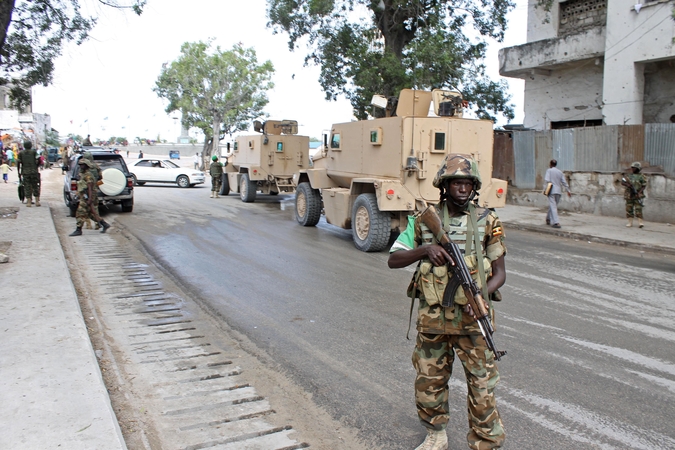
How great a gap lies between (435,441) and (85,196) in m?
9.55

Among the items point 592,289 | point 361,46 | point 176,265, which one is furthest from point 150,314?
point 361,46

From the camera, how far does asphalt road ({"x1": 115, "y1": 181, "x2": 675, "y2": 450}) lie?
361 centimetres

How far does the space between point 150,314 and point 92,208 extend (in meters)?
5.90

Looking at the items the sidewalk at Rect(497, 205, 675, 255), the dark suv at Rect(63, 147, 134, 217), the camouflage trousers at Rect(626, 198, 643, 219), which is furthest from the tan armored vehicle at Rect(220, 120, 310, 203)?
the camouflage trousers at Rect(626, 198, 643, 219)

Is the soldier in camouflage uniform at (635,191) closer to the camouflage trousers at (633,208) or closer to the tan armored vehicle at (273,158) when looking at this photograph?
the camouflage trousers at (633,208)

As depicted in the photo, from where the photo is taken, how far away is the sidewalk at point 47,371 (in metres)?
3.13

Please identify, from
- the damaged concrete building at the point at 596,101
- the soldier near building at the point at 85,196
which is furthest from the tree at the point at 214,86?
the soldier near building at the point at 85,196

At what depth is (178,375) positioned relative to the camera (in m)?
4.32

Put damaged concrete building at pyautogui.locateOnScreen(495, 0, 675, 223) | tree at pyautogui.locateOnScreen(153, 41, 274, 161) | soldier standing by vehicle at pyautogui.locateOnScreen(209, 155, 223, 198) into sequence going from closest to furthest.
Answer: damaged concrete building at pyautogui.locateOnScreen(495, 0, 675, 223), soldier standing by vehicle at pyautogui.locateOnScreen(209, 155, 223, 198), tree at pyautogui.locateOnScreen(153, 41, 274, 161)

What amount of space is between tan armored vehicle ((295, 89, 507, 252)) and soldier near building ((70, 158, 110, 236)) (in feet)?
15.1

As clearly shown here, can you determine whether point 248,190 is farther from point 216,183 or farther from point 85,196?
point 85,196

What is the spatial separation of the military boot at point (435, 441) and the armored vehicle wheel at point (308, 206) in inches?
378

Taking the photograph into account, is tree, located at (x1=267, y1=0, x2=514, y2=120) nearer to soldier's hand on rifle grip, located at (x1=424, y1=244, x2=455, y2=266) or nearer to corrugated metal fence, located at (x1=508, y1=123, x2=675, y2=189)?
corrugated metal fence, located at (x1=508, y1=123, x2=675, y2=189)

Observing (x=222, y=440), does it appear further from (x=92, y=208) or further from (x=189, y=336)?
(x=92, y=208)
